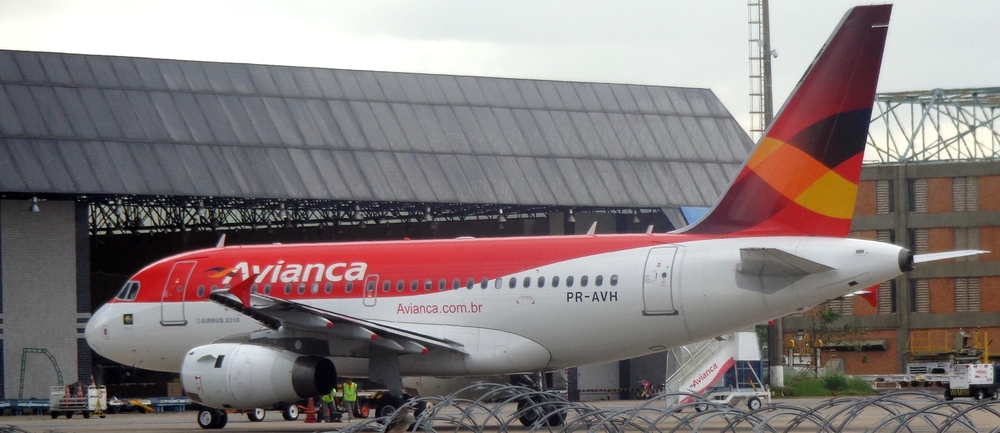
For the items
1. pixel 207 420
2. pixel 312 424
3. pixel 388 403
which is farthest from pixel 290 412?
pixel 388 403

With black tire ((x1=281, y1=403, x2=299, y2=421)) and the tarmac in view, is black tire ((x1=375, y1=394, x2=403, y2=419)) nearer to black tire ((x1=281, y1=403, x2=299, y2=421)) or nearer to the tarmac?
the tarmac

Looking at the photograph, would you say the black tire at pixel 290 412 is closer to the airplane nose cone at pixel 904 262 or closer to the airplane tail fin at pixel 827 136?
the airplane tail fin at pixel 827 136

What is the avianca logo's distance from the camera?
2459 centimetres

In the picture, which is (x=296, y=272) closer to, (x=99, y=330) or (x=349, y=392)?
(x=99, y=330)

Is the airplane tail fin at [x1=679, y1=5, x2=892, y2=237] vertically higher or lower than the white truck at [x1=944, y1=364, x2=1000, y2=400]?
higher

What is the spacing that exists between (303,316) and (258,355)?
1094mm

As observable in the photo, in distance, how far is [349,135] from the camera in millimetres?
37406

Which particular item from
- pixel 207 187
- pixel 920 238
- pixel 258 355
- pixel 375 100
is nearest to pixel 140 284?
pixel 258 355

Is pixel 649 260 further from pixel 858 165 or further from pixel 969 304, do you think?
pixel 969 304

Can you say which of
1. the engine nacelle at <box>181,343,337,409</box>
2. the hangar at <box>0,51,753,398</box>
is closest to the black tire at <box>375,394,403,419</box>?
the engine nacelle at <box>181,343,337,409</box>

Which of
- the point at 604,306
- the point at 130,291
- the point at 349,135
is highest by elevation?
the point at 349,135

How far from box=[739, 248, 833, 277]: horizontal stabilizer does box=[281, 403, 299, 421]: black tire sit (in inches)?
536

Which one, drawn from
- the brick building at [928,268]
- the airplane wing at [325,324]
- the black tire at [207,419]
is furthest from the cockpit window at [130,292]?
the brick building at [928,268]

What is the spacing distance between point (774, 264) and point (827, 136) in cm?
236
